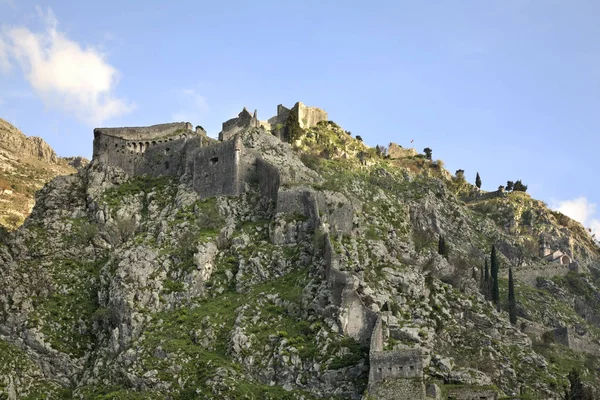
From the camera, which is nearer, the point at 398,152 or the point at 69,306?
the point at 69,306

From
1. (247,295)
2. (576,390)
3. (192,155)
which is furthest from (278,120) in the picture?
(576,390)

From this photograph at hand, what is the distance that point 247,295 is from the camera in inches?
2808

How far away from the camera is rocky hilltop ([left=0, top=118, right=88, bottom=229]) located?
13893 centimetres

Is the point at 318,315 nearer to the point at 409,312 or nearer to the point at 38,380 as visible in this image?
the point at 409,312

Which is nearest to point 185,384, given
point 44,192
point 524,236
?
point 44,192

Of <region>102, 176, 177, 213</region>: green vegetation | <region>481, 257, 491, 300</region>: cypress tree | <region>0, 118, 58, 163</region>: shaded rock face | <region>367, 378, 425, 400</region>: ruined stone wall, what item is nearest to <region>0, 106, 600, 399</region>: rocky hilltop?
<region>367, 378, 425, 400</region>: ruined stone wall

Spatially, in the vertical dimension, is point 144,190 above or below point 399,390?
above

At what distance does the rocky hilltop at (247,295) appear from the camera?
2458 inches

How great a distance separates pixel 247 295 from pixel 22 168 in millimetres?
94208

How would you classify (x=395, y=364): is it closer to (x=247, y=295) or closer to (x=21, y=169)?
(x=247, y=295)

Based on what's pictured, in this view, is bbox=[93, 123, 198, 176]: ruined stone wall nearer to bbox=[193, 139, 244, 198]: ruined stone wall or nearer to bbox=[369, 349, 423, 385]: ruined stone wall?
bbox=[193, 139, 244, 198]: ruined stone wall

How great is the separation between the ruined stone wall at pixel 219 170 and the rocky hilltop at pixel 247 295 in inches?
5.5

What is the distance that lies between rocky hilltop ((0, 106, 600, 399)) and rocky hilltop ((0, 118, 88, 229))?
49712 mm

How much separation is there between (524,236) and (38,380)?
8008 cm
